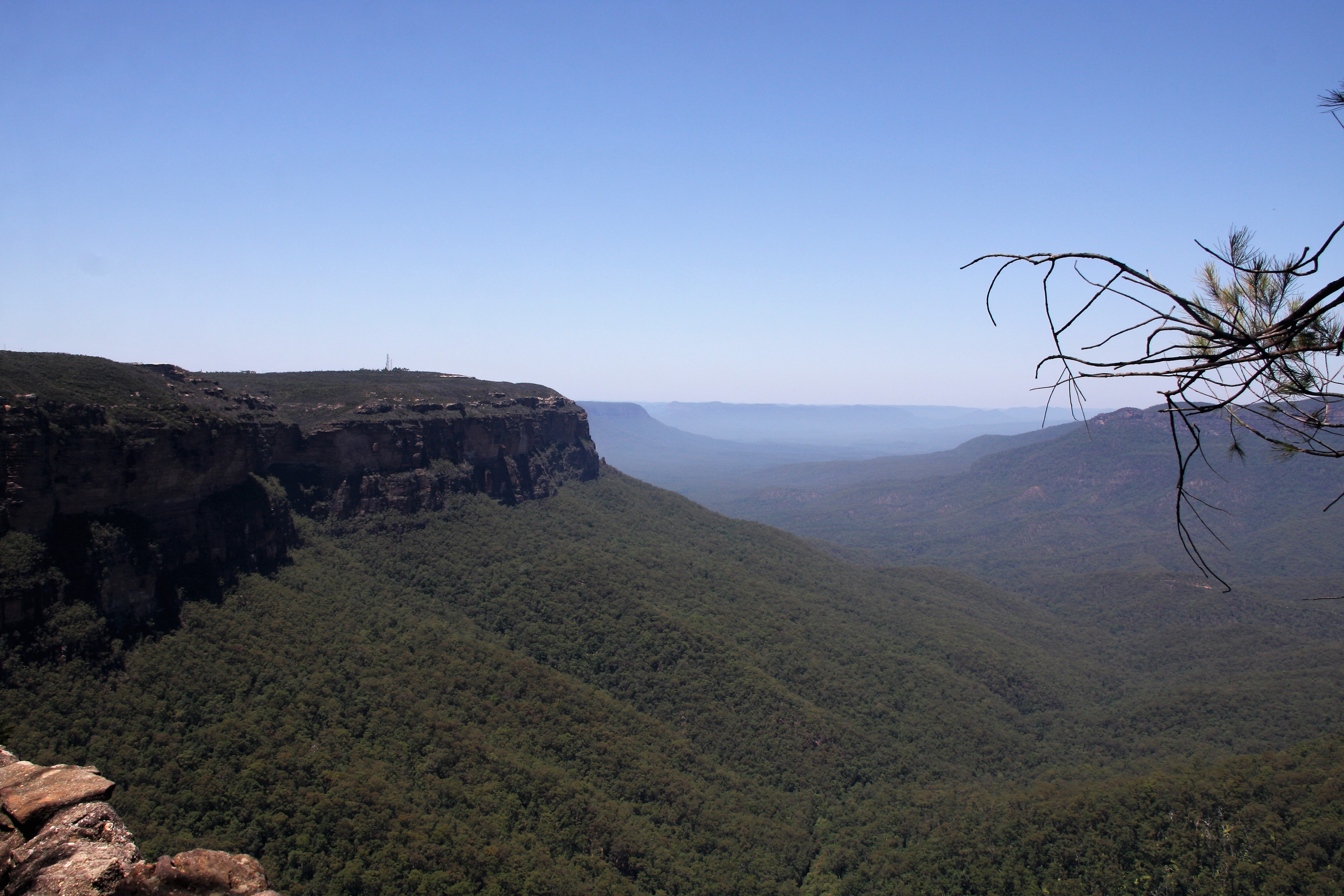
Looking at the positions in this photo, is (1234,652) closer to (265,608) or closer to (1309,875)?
(1309,875)

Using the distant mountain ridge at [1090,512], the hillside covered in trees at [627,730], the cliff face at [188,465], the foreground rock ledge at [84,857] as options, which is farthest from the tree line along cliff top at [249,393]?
the distant mountain ridge at [1090,512]

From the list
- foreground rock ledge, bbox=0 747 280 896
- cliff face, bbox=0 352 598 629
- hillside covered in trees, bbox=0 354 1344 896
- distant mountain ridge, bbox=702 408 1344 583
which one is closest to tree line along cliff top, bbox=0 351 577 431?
cliff face, bbox=0 352 598 629

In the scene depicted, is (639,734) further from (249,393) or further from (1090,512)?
(1090,512)

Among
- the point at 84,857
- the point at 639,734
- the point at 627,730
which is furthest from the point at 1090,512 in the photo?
the point at 84,857

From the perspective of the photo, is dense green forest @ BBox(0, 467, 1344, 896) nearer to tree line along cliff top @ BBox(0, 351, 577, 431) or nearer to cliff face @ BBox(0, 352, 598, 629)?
cliff face @ BBox(0, 352, 598, 629)

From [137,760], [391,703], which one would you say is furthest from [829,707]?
[137,760]
